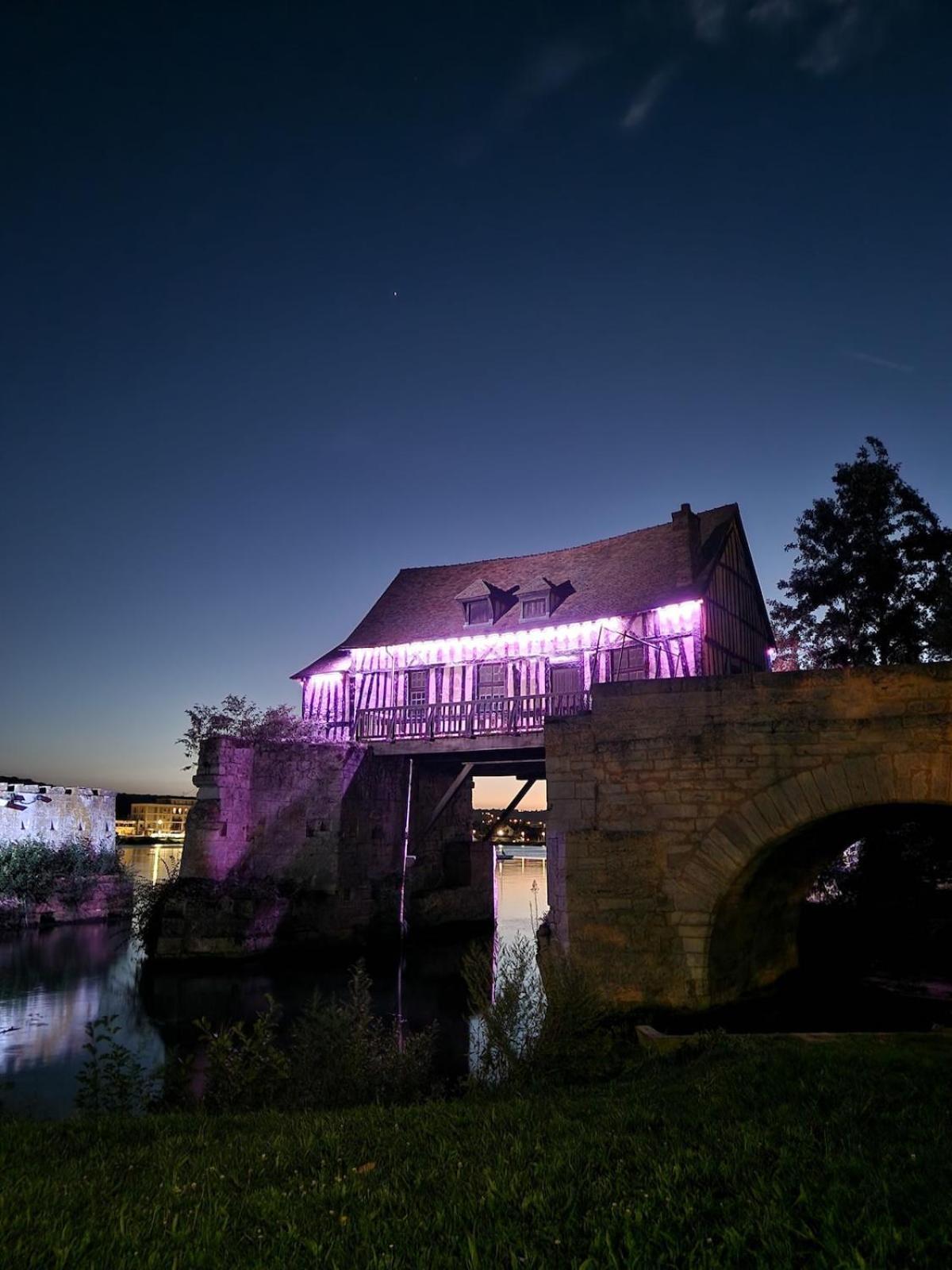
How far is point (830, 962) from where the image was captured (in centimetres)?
1412

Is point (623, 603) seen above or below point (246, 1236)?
above

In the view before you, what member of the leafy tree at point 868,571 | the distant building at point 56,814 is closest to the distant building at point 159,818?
the distant building at point 56,814

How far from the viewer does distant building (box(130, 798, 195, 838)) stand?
132 metres

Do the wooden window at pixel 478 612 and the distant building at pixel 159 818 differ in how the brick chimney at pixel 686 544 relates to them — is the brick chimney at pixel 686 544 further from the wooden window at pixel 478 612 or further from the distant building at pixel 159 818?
the distant building at pixel 159 818

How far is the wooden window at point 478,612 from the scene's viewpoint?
25.8 m

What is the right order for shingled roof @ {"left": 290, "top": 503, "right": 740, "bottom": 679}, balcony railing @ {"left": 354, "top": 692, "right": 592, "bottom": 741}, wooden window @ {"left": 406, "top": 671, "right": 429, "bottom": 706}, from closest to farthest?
balcony railing @ {"left": 354, "top": 692, "right": 592, "bottom": 741}
shingled roof @ {"left": 290, "top": 503, "right": 740, "bottom": 679}
wooden window @ {"left": 406, "top": 671, "right": 429, "bottom": 706}

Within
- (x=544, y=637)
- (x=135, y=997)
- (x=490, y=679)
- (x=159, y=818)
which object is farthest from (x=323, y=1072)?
(x=159, y=818)

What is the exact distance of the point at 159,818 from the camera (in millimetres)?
140750

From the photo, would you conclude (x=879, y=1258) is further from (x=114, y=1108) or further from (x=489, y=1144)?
(x=114, y=1108)

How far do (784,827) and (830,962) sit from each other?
7.09 m

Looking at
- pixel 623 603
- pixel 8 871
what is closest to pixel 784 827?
pixel 623 603

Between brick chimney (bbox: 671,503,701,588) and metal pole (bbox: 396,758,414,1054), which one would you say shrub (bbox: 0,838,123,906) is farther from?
brick chimney (bbox: 671,503,701,588)

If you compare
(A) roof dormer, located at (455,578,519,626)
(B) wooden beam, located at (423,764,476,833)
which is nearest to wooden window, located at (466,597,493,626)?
(A) roof dormer, located at (455,578,519,626)

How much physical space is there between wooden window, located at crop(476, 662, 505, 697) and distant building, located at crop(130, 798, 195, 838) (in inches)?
4737
